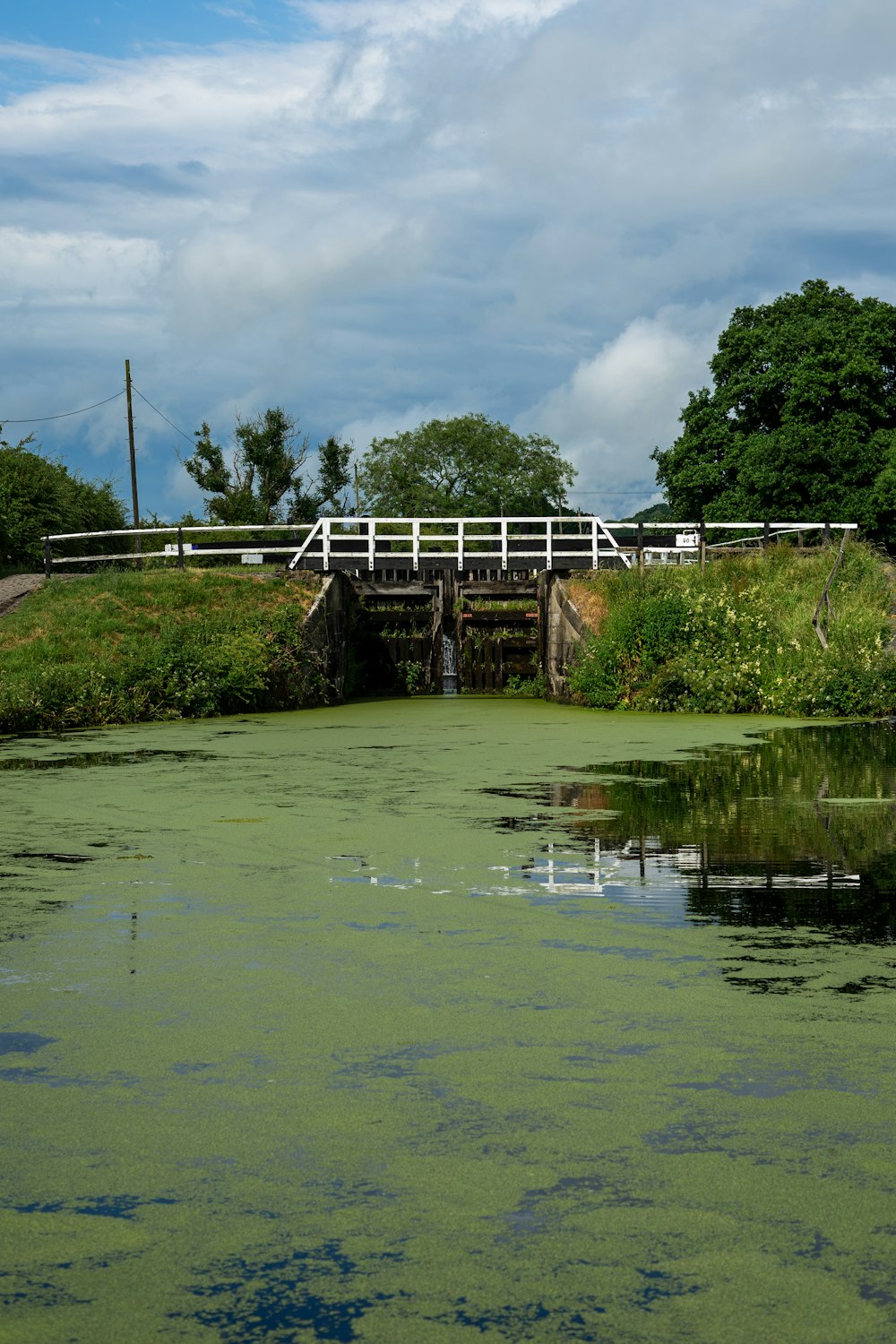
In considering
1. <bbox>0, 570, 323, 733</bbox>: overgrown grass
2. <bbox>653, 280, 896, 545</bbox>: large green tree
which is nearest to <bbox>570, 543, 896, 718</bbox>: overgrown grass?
<bbox>0, 570, 323, 733</bbox>: overgrown grass

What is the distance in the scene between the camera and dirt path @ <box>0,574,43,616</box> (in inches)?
1207

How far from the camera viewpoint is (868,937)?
753 cm

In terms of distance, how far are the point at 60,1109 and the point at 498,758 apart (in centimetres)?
1223

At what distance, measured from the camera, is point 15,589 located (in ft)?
105

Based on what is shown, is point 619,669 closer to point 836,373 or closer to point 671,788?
point 671,788

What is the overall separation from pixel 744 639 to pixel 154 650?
A: 34.5 feet

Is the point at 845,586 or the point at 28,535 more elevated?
the point at 28,535

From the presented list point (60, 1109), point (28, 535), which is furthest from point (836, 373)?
point (60, 1109)

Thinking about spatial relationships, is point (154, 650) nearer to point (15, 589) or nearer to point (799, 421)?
point (15, 589)

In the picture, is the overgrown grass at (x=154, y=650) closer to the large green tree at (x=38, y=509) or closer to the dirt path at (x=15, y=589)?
the dirt path at (x=15, y=589)

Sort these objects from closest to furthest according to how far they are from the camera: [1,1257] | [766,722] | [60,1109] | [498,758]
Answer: [1,1257]
[60,1109]
[498,758]
[766,722]

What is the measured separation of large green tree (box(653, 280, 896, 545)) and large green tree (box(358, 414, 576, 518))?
28265mm

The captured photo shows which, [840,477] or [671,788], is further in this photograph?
[840,477]

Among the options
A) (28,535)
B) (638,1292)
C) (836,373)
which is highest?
(836,373)
